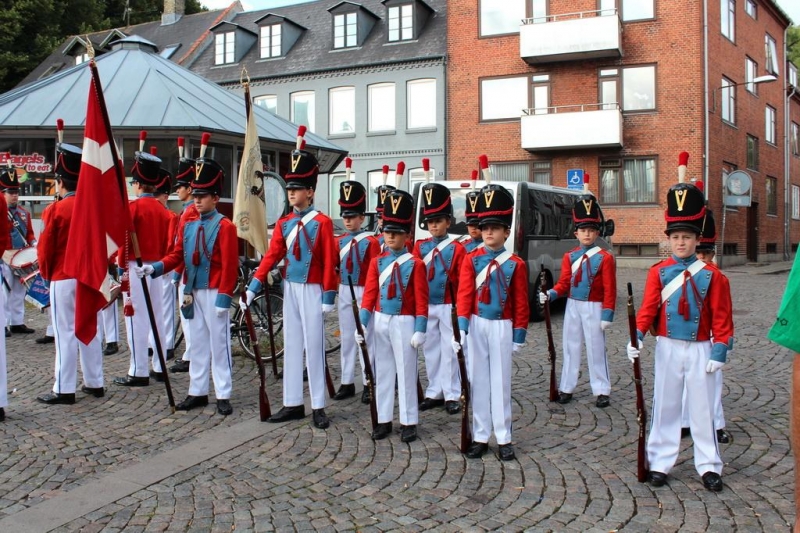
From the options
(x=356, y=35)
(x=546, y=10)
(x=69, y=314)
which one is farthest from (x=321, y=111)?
(x=69, y=314)

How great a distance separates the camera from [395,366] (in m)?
6.19

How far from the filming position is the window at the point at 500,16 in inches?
1109

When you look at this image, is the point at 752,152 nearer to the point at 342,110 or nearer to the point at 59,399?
the point at 342,110

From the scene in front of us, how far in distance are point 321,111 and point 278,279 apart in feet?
77.1

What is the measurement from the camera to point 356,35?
32.3 meters

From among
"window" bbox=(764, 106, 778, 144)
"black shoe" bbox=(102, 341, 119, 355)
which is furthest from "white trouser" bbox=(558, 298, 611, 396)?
"window" bbox=(764, 106, 778, 144)

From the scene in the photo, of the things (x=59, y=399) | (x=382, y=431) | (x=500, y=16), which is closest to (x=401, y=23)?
(x=500, y=16)

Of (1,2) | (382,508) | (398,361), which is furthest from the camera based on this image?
(1,2)

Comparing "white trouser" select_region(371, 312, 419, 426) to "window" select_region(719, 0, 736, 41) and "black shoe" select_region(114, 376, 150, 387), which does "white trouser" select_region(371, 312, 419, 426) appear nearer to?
"black shoe" select_region(114, 376, 150, 387)

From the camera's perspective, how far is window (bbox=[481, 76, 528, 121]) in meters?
28.4

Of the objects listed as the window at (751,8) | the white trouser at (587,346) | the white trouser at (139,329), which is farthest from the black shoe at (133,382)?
the window at (751,8)

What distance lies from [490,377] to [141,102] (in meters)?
11.9

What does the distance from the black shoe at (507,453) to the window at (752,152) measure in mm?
30295

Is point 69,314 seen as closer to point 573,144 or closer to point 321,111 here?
point 573,144
